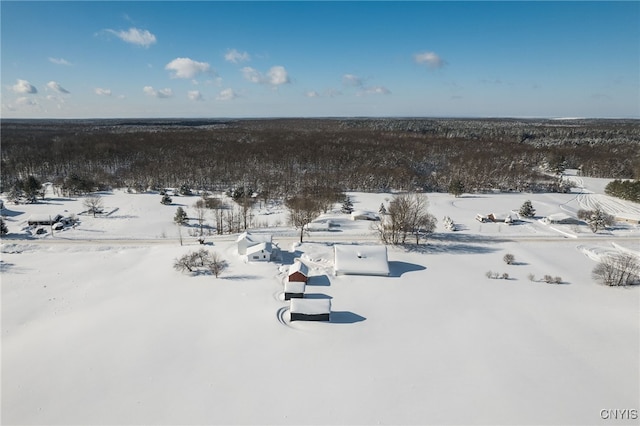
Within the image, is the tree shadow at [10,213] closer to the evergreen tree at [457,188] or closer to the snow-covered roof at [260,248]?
the snow-covered roof at [260,248]

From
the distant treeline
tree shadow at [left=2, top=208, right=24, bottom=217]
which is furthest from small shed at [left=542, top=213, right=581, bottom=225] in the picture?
tree shadow at [left=2, top=208, right=24, bottom=217]

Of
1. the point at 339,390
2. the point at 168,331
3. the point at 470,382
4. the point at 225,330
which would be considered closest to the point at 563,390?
the point at 470,382

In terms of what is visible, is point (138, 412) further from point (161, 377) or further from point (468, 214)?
point (468, 214)

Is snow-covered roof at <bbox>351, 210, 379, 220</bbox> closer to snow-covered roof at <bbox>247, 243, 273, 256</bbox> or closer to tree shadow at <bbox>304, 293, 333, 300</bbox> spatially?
snow-covered roof at <bbox>247, 243, 273, 256</bbox>

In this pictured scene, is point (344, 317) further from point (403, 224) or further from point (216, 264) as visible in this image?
point (403, 224)

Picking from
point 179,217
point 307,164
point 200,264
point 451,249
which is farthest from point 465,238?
point 307,164

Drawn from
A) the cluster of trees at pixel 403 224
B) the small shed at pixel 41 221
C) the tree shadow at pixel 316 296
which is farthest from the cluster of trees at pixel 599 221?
the small shed at pixel 41 221
